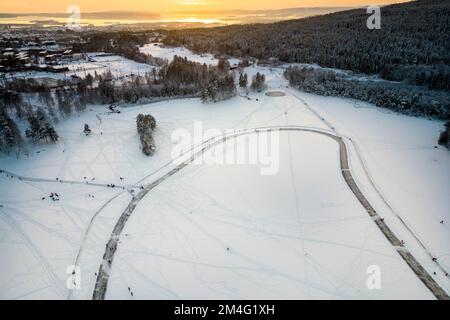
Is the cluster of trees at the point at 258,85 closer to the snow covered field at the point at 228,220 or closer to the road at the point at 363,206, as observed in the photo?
the snow covered field at the point at 228,220

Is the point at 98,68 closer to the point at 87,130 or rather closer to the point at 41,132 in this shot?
the point at 87,130

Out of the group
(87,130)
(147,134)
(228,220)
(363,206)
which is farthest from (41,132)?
(363,206)

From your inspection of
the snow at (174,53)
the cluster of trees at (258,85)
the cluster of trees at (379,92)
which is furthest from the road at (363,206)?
the snow at (174,53)

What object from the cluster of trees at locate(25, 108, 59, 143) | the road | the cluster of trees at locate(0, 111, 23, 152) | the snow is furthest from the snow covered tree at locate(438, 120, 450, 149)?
the snow

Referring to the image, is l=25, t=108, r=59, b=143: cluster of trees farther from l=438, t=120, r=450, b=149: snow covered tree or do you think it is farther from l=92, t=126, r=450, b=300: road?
l=438, t=120, r=450, b=149: snow covered tree
